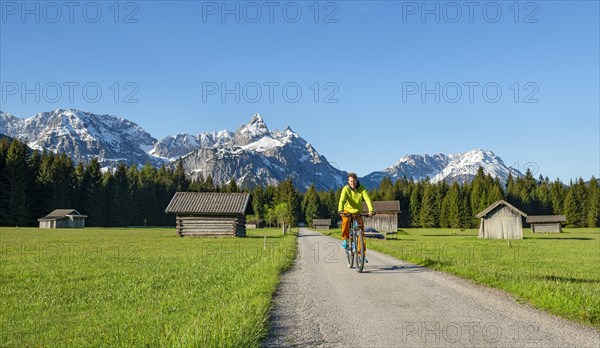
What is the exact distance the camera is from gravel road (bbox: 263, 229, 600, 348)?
559 cm

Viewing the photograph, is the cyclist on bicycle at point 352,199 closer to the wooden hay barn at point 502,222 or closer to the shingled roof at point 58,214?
the wooden hay barn at point 502,222

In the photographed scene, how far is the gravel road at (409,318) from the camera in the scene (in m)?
5.59

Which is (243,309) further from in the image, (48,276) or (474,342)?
(48,276)


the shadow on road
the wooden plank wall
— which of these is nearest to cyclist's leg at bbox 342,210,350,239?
the shadow on road

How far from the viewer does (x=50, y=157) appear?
9306 cm

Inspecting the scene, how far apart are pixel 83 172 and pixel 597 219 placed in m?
137

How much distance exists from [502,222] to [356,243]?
55668 millimetres

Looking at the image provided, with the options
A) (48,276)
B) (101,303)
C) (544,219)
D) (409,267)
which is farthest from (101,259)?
(544,219)

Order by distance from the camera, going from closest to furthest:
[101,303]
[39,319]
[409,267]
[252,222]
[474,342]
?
[474,342] → [39,319] → [101,303] → [409,267] → [252,222]

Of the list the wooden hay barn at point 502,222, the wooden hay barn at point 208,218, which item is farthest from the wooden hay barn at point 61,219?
the wooden hay barn at point 502,222

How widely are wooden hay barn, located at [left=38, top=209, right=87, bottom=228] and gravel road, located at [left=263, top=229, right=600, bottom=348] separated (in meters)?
84.6

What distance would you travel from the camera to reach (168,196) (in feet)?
415

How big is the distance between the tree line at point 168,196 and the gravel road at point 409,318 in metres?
88.4

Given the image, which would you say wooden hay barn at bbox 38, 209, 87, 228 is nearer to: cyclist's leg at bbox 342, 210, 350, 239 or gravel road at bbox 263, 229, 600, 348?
cyclist's leg at bbox 342, 210, 350, 239
